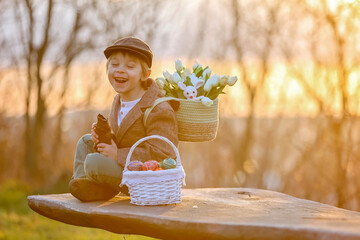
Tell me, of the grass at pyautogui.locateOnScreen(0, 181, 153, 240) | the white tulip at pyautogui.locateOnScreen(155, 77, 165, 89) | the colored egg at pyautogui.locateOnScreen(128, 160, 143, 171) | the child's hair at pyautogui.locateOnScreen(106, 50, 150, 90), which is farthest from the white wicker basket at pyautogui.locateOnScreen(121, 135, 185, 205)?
the grass at pyautogui.locateOnScreen(0, 181, 153, 240)

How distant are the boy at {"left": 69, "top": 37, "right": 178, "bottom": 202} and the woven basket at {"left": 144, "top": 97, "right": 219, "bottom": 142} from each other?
0.11 meters

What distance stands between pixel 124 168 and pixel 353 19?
4.22m

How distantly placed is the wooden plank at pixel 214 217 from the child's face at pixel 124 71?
837 mm

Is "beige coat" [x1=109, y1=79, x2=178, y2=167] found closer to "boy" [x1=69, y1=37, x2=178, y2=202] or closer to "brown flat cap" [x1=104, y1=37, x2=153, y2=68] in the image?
"boy" [x1=69, y1=37, x2=178, y2=202]

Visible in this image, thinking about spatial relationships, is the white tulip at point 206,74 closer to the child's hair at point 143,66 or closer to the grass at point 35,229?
the child's hair at point 143,66

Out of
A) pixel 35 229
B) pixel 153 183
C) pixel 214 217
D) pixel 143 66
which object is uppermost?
pixel 143 66

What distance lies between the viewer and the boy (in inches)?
141

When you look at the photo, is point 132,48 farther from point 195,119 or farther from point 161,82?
point 195,119

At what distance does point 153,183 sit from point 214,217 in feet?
1.61

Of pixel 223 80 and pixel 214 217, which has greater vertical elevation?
pixel 223 80

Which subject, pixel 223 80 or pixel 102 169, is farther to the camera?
pixel 223 80

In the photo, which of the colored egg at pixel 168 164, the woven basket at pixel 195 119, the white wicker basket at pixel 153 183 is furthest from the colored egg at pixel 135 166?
the woven basket at pixel 195 119

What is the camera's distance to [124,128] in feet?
12.4

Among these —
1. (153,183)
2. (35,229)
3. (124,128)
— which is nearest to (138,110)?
(124,128)
